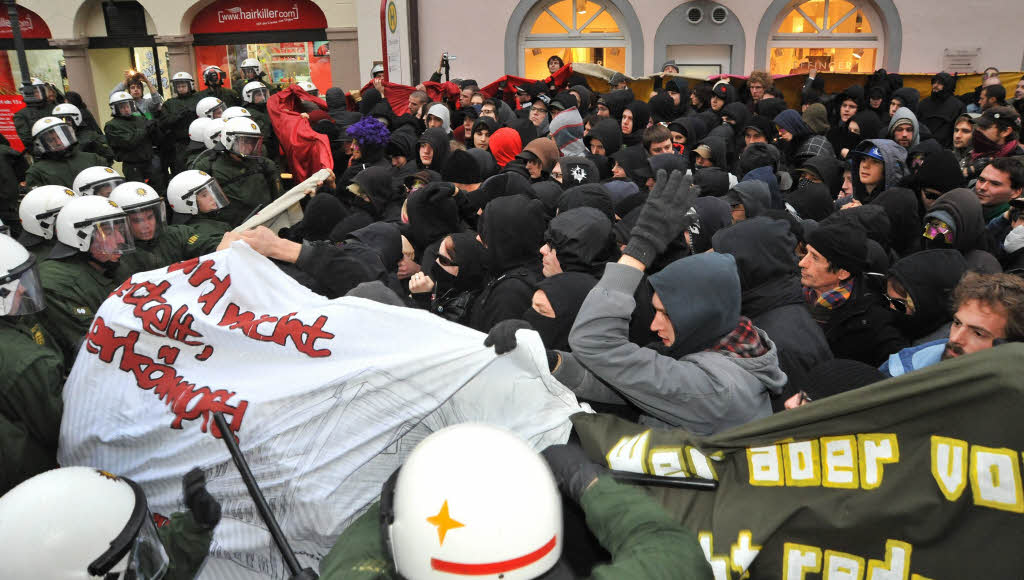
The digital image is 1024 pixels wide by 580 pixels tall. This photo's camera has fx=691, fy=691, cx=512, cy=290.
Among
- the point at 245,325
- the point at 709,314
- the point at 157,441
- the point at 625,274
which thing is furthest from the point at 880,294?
the point at 157,441

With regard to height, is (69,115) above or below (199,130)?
above

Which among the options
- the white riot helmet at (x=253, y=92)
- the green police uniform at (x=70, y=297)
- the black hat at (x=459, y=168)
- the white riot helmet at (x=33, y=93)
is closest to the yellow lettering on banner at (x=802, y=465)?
the green police uniform at (x=70, y=297)

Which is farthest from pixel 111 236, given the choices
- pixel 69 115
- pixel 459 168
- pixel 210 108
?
pixel 69 115

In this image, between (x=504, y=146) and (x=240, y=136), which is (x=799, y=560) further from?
(x=240, y=136)

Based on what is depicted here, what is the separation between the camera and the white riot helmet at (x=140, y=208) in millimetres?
5082

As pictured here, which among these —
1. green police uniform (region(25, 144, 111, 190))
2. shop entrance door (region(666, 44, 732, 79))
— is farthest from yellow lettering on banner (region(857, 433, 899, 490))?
shop entrance door (region(666, 44, 732, 79))

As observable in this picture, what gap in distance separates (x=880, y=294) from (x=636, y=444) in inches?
91.1

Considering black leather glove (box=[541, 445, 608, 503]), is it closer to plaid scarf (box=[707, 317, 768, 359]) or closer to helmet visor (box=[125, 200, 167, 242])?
plaid scarf (box=[707, 317, 768, 359])

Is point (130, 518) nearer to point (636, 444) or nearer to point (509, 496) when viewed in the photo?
point (509, 496)

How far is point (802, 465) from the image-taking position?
6.16 feet

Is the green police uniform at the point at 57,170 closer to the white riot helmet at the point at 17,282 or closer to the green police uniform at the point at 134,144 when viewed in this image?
the green police uniform at the point at 134,144

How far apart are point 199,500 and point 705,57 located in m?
17.1

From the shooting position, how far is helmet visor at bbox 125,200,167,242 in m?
5.09

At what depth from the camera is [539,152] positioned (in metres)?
6.27
